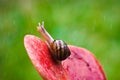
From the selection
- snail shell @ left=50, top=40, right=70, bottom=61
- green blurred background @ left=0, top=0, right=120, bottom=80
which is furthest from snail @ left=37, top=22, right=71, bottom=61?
green blurred background @ left=0, top=0, right=120, bottom=80

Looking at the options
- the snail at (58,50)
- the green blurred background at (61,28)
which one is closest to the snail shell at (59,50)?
the snail at (58,50)

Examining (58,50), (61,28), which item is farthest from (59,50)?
(61,28)

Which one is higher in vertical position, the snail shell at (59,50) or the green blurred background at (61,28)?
the snail shell at (59,50)

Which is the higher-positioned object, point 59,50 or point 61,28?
point 59,50

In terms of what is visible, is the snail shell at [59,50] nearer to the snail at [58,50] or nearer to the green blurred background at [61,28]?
the snail at [58,50]

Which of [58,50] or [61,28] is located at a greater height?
[58,50]

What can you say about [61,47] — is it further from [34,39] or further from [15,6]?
[15,6]

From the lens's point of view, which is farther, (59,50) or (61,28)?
(61,28)

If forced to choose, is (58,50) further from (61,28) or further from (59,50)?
(61,28)
